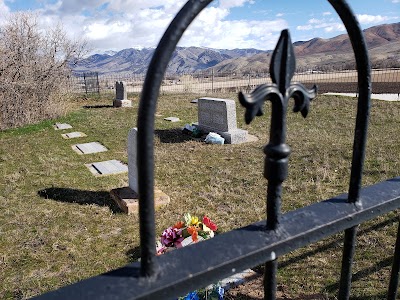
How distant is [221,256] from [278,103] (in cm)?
34

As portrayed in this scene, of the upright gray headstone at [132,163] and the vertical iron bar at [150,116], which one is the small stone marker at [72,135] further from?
the vertical iron bar at [150,116]

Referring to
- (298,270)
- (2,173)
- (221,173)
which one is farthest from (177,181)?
(2,173)

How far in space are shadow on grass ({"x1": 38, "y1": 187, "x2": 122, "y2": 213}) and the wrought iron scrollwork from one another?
4.51m

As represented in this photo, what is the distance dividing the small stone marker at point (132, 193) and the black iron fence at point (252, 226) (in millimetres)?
4150

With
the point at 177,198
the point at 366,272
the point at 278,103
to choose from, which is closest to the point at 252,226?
the point at 278,103

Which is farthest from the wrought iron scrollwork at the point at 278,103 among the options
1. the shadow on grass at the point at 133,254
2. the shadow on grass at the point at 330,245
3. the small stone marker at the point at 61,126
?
the small stone marker at the point at 61,126

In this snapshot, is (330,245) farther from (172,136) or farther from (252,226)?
(172,136)

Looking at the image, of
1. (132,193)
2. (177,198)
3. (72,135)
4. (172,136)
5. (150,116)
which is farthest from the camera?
(72,135)

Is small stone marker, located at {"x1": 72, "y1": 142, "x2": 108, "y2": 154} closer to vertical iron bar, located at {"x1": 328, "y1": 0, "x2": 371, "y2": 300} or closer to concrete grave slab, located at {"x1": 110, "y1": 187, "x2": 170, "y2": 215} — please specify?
concrete grave slab, located at {"x1": 110, "y1": 187, "x2": 170, "y2": 215}

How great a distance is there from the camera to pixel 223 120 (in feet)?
29.3

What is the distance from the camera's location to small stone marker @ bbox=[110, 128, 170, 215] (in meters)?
4.85

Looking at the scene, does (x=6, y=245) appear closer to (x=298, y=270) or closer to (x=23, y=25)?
(x=298, y=270)

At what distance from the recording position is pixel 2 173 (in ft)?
22.4

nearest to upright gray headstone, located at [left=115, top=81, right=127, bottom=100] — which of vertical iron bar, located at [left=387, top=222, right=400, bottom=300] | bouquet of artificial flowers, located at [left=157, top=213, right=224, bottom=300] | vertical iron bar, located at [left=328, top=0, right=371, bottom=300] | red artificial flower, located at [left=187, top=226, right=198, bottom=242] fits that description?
bouquet of artificial flowers, located at [left=157, top=213, right=224, bottom=300]
